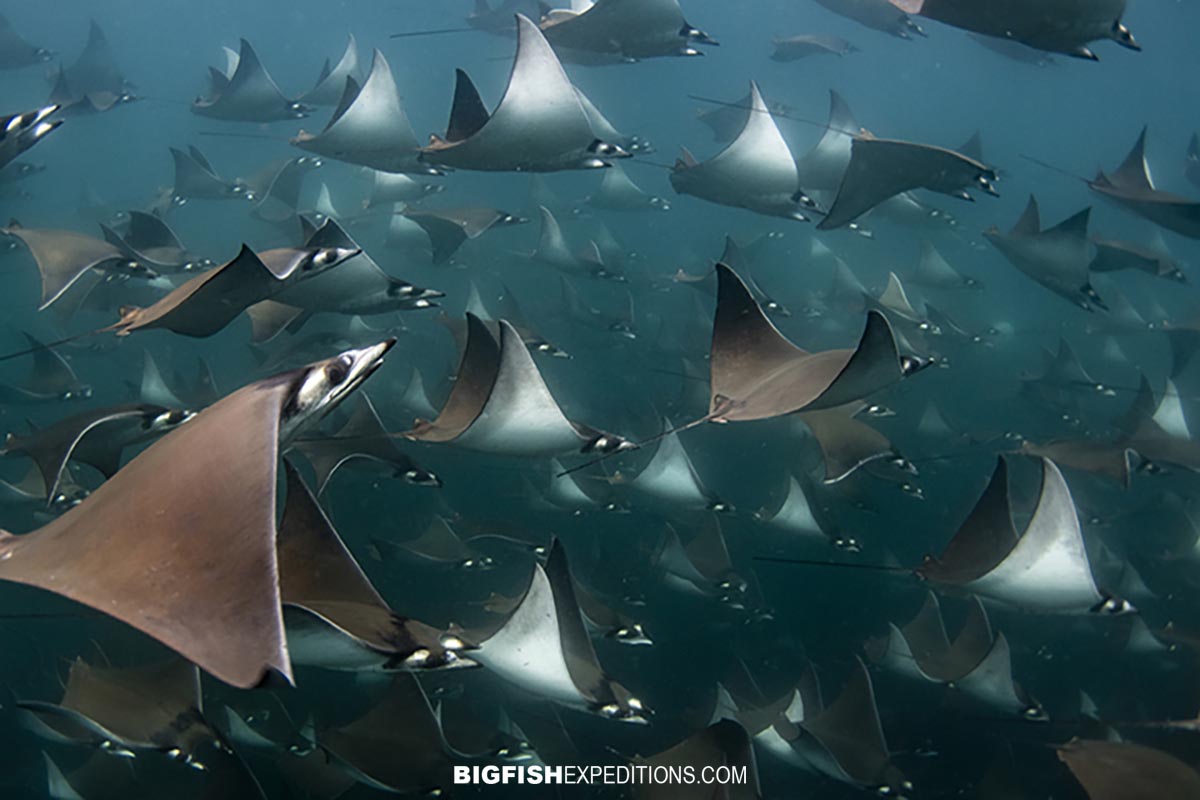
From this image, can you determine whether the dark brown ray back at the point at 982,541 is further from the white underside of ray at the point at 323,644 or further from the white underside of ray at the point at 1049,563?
Answer: the white underside of ray at the point at 323,644

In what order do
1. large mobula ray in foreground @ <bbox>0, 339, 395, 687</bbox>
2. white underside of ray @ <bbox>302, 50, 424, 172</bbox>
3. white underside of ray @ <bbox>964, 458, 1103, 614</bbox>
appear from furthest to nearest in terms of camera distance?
white underside of ray @ <bbox>302, 50, 424, 172</bbox>
white underside of ray @ <bbox>964, 458, 1103, 614</bbox>
large mobula ray in foreground @ <bbox>0, 339, 395, 687</bbox>

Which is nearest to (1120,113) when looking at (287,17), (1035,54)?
(1035,54)

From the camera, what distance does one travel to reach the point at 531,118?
209 inches

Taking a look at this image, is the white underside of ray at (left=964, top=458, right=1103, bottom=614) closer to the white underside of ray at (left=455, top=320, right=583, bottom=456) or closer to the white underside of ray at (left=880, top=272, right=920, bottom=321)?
the white underside of ray at (left=455, top=320, right=583, bottom=456)

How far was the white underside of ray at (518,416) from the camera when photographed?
156 inches

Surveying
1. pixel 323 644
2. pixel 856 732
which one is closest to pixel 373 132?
pixel 323 644

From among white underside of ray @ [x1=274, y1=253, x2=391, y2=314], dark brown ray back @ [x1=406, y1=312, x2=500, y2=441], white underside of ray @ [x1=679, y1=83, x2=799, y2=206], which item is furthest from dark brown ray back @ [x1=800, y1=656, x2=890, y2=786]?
white underside of ray @ [x1=679, y1=83, x2=799, y2=206]

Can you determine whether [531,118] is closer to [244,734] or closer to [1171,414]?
[244,734]

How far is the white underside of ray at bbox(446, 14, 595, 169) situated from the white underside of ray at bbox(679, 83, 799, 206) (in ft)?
6.59

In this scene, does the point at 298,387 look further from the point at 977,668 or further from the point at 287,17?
the point at 287,17

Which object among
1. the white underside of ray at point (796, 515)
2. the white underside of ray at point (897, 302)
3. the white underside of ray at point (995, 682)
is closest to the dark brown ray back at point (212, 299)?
the white underside of ray at point (796, 515)

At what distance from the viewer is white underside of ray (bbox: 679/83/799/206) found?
7023 mm

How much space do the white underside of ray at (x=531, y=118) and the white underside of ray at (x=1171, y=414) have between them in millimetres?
7305

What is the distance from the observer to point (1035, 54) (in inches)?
633
